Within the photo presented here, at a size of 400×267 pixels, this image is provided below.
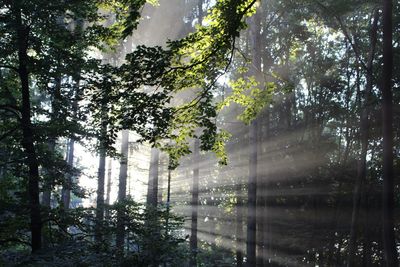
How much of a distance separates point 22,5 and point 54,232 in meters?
4.56

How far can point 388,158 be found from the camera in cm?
1113

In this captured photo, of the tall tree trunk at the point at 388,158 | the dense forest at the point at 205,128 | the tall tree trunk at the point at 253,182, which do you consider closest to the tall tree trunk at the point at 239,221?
the dense forest at the point at 205,128

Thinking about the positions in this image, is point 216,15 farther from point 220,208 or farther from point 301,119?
point 220,208

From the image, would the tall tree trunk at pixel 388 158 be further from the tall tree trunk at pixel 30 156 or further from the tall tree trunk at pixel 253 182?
the tall tree trunk at pixel 30 156

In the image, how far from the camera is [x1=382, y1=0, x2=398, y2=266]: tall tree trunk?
10.9 meters

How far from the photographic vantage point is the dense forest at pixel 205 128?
6520 millimetres

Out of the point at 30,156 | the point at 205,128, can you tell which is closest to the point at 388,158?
the point at 205,128

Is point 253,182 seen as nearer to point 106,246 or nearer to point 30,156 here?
point 106,246

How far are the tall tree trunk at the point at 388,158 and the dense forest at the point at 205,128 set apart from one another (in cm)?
4

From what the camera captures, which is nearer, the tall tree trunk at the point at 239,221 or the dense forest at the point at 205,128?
the dense forest at the point at 205,128

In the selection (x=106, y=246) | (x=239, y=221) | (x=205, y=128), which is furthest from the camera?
(x=239, y=221)

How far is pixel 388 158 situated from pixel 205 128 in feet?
21.5

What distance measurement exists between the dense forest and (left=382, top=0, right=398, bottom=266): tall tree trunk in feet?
0.12

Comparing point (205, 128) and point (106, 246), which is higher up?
point (205, 128)
